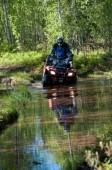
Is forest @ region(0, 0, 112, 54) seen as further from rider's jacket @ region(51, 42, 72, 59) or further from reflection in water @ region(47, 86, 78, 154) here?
reflection in water @ region(47, 86, 78, 154)

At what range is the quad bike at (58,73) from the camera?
70.9ft

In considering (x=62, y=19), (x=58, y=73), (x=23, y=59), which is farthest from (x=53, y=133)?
Answer: (x=62, y=19)

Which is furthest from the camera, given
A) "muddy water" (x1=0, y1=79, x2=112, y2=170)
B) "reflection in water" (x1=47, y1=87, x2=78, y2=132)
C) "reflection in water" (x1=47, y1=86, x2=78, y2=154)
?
"reflection in water" (x1=47, y1=87, x2=78, y2=132)

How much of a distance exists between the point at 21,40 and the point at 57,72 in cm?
3761

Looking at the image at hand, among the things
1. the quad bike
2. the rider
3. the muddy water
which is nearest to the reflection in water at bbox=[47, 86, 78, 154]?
the muddy water

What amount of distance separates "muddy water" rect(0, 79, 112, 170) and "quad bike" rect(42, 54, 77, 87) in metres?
6.62

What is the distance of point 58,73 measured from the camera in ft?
70.8

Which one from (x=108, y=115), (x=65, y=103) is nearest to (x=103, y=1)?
(x=65, y=103)

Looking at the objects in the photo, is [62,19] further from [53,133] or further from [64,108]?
[53,133]

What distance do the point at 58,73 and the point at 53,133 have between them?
486 inches

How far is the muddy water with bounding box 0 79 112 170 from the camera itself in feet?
23.8

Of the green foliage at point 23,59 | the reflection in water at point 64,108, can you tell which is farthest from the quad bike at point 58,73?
the green foliage at point 23,59

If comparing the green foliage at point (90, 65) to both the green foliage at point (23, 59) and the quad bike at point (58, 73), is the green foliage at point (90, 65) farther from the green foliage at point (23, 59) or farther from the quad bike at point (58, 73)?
the quad bike at point (58, 73)

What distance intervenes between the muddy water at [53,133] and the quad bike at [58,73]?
6.62m
